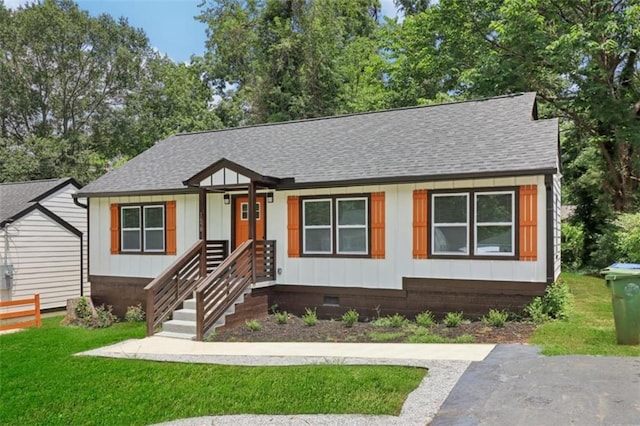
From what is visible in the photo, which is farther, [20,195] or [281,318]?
[20,195]

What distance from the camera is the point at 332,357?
23.3ft

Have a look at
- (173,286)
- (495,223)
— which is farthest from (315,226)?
(495,223)

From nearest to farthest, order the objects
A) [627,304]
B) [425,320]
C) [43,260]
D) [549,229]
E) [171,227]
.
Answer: [627,304], [549,229], [425,320], [171,227], [43,260]

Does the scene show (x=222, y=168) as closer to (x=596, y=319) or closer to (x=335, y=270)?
(x=335, y=270)

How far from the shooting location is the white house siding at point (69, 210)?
1684 cm

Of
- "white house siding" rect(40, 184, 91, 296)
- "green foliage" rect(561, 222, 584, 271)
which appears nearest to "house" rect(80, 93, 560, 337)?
"white house siding" rect(40, 184, 91, 296)

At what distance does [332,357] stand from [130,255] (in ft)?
25.2

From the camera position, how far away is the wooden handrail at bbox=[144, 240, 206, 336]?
977 centimetres

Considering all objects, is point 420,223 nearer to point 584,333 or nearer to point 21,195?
point 584,333

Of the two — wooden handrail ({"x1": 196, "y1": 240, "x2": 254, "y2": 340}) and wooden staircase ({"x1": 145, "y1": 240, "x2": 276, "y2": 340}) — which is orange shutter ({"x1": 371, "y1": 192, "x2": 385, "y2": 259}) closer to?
wooden staircase ({"x1": 145, "y1": 240, "x2": 276, "y2": 340})

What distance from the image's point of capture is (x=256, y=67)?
28.9 metres

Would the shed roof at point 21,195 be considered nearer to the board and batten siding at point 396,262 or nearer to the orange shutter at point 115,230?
the orange shutter at point 115,230

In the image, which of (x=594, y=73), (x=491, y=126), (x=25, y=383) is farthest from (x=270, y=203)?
(x=594, y=73)

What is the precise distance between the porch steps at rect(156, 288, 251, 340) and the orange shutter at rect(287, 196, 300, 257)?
1.50 meters
